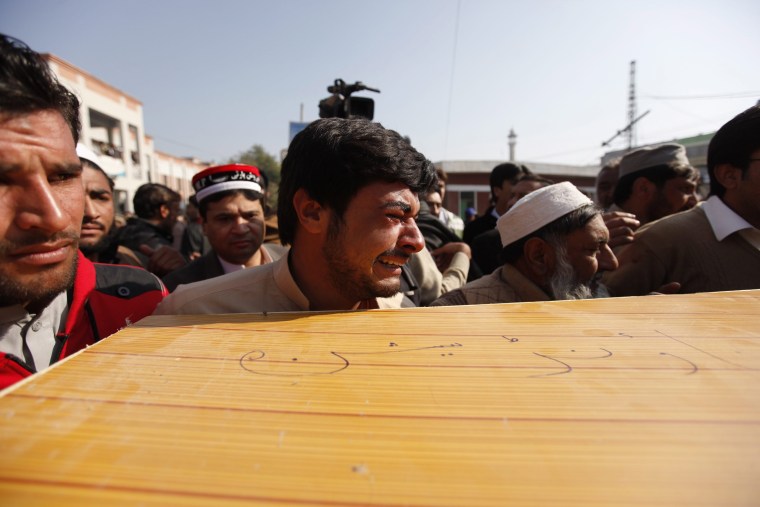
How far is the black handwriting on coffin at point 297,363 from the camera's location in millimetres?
757

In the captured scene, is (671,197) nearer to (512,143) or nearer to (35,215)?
(35,215)

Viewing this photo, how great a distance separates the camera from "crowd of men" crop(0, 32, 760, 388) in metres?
0.97

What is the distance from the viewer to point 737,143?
6.34ft

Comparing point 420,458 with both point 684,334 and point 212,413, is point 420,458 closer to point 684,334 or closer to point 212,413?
point 212,413

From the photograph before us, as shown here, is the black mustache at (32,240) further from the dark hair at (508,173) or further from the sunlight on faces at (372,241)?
the dark hair at (508,173)

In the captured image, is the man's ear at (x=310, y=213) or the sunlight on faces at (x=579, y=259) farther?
the sunlight on faces at (x=579, y=259)

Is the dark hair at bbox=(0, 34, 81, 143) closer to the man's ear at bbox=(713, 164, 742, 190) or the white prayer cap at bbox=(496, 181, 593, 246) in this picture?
the white prayer cap at bbox=(496, 181, 593, 246)

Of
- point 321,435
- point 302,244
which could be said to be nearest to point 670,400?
point 321,435

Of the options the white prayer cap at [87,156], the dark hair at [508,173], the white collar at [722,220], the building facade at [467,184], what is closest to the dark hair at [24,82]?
the white prayer cap at [87,156]

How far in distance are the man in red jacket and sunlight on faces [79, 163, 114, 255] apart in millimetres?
1363

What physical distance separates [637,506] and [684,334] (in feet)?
1.93

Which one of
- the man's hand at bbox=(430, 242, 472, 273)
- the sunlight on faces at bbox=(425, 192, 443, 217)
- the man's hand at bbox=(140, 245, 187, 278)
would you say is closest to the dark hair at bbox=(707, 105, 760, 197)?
the man's hand at bbox=(430, 242, 472, 273)

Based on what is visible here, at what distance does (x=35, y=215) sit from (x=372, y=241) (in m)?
0.85

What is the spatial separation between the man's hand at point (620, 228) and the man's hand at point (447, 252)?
928 mm
